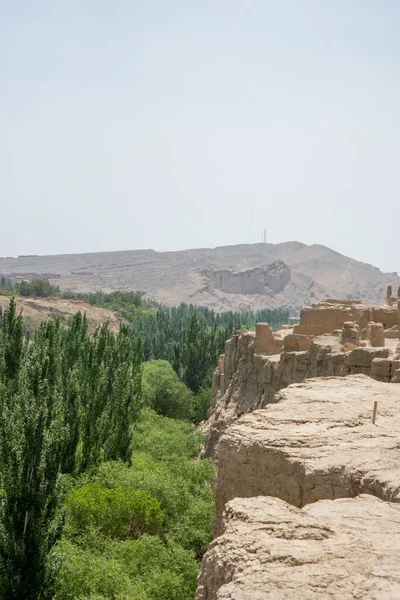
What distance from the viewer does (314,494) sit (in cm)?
691

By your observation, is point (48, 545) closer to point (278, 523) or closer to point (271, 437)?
point (271, 437)

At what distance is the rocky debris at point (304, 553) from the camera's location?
14.9ft

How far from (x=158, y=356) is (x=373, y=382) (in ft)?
152

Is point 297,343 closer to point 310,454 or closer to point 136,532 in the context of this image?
point 136,532

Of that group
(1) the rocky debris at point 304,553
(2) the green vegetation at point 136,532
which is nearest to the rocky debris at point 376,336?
(2) the green vegetation at point 136,532

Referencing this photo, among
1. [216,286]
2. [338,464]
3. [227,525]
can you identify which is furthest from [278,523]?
[216,286]

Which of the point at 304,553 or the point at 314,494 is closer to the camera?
the point at 304,553

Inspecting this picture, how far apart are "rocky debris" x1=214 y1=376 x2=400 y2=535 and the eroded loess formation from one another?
0.5 inches

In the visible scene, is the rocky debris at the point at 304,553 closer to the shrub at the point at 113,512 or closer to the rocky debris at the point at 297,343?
the shrub at the point at 113,512

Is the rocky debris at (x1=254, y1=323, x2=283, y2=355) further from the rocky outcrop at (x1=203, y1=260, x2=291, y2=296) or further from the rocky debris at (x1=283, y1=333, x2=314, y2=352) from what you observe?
the rocky outcrop at (x1=203, y1=260, x2=291, y2=296)

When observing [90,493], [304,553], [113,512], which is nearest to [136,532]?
[113,512]

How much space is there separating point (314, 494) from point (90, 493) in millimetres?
8946

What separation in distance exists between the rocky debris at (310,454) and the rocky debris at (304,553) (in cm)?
62

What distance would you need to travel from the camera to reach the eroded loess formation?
Result: 471 centimetres
